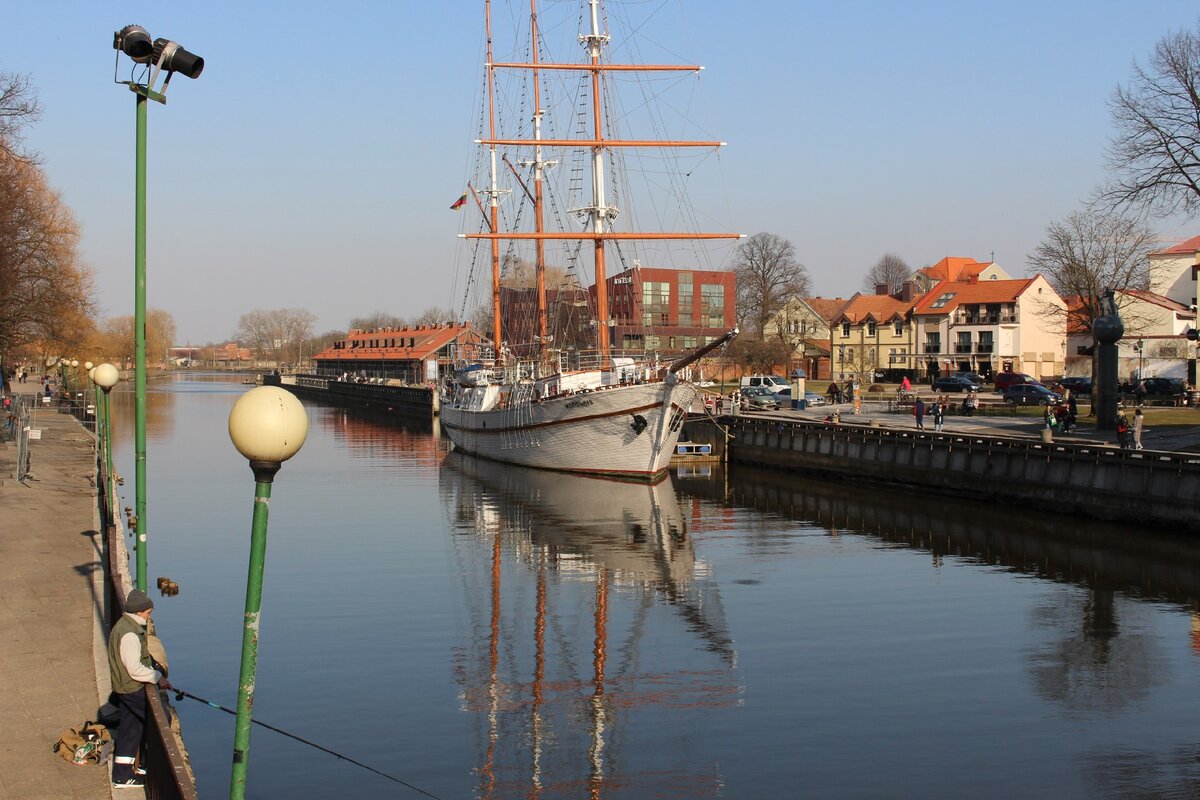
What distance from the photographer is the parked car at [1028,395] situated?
61812 millimetres

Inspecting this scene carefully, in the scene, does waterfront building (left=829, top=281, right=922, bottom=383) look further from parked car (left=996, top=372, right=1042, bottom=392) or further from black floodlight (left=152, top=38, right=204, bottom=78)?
black floodlight (left=152, top=38, right=204, bottom=78)

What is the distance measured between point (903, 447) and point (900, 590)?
19138 millimetres

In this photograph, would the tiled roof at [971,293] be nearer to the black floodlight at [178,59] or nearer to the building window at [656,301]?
the building window at [656,301]

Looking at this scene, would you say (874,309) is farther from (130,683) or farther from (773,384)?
(130,683)

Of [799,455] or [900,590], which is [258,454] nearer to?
[900,590]

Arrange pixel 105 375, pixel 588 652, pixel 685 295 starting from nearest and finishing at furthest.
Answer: pixel 588 652 < pixel 105 375 < pixel 685 295

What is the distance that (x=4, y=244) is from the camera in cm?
4400

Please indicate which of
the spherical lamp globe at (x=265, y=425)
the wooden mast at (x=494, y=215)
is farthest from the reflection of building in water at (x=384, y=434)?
the spherical lamp globe at (x=265, y=425)

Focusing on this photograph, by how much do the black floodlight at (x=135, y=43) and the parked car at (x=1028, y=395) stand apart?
181 ft

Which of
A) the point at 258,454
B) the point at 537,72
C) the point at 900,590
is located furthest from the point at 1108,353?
the point at 258,454

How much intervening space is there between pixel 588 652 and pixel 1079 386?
194ft

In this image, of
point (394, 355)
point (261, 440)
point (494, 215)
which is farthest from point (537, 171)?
point (394, 355)

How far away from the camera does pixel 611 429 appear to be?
48750mm

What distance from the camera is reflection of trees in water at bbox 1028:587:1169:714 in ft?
58.9
